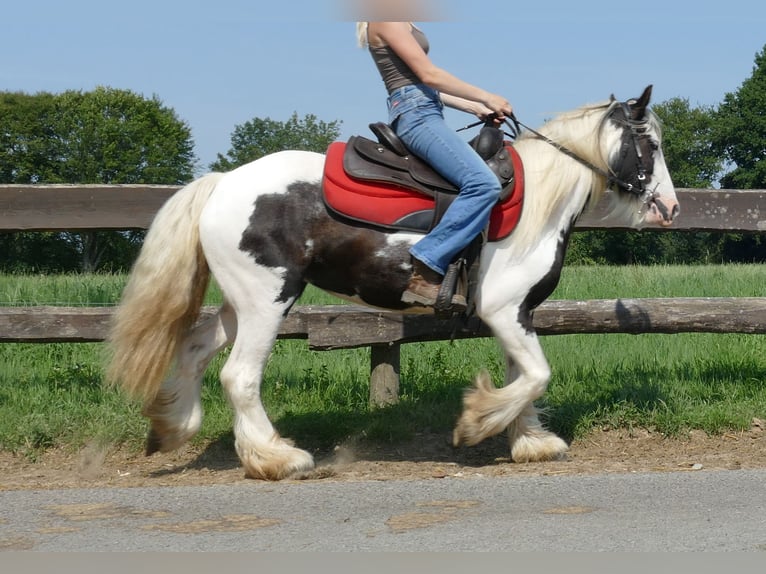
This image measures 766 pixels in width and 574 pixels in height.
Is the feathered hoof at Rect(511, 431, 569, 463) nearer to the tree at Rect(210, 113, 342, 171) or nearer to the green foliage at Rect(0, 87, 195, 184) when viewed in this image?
the green foliage at Rect(0, 87, 195, 184)

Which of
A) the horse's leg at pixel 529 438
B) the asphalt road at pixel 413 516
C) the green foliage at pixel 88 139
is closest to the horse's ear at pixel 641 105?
the horse's leg at pixel 529 438

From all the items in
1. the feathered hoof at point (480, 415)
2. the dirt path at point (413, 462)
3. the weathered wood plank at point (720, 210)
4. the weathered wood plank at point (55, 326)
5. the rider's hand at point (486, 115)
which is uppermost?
the rider's hand at point (486, 115)

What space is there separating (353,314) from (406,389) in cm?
92

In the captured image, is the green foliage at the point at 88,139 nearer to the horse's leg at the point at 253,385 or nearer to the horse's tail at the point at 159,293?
the horse's tail at the point at 159,293

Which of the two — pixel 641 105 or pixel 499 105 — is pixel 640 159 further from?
pixel 499 105

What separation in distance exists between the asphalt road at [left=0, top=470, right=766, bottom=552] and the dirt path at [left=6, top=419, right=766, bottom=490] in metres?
0.60

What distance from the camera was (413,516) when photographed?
14.1 ft

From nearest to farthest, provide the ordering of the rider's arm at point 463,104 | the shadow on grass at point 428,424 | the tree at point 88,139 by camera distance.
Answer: the rider's arm at point 463,104
the shadow on grass at point 428,424
the tree at point 88,139

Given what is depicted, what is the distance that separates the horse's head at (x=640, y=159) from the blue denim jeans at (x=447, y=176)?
3.02ft

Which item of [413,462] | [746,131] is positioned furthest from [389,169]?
[746,131]

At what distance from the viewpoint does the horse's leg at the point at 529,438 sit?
6031 millimetres

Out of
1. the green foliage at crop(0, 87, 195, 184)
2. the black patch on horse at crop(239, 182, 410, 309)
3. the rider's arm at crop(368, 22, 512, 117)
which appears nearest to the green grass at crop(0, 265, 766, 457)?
the black patch on horse at crop(239, 182, 410, 309)

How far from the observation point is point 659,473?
5316mm

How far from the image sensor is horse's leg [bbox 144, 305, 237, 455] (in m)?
5.98
